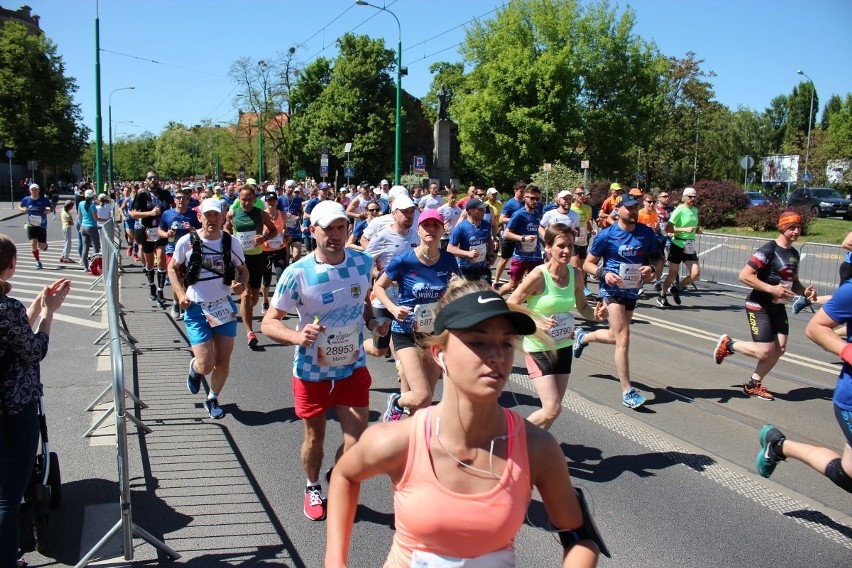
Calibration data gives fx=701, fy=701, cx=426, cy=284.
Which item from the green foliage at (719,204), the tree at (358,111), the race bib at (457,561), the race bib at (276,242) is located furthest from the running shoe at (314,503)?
the tree at (358,111)

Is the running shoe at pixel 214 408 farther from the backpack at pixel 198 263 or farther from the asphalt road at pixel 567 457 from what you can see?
the backpack at pixel 198 263

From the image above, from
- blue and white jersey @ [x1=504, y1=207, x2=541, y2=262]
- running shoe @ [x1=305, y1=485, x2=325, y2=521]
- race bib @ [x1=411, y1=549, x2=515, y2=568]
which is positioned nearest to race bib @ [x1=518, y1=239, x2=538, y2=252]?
blue and white jersey @ [x1=504, y1=207, x2=541, y2=262]

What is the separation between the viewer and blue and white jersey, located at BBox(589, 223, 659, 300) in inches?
276

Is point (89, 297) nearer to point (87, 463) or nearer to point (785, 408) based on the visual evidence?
point (87, 463)

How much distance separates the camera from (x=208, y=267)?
6.43 meters

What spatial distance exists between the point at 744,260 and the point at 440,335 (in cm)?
1764

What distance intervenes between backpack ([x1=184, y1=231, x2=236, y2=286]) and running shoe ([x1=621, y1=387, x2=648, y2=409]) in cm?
394

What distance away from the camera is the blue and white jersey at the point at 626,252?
702cm

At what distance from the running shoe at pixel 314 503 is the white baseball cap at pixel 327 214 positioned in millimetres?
1700

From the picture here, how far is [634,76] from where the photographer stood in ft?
141

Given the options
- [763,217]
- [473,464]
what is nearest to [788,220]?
[473,464]

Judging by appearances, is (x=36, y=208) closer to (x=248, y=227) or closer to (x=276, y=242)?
(x=276, y=242)

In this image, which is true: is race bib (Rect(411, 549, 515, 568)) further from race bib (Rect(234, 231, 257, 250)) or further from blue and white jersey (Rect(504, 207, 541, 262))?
blue and white jersey (Rect(504, 207, 541, 262))

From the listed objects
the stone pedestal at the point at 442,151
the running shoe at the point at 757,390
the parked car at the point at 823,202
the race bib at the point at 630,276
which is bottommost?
the running shoe at the point at 757,390
